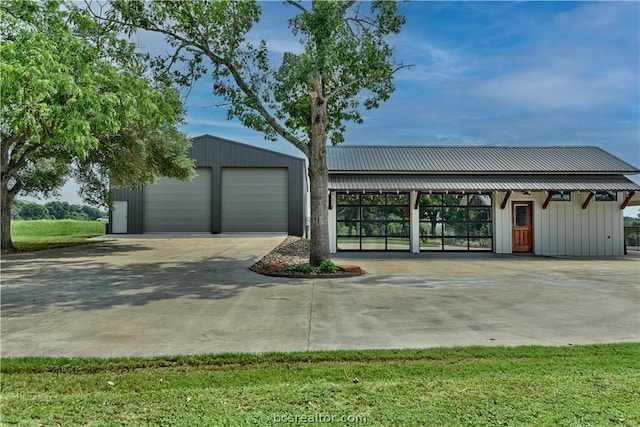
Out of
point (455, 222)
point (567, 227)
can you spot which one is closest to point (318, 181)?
point (455, 222)

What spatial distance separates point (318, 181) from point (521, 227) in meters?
10.2

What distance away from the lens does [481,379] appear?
10.8 feet

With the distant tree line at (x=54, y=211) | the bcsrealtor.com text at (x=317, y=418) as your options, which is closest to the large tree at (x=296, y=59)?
the bcsrealtor.com text at (x=317, y=418)

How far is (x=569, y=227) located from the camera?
16141 millimetres

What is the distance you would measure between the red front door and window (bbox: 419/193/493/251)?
3.18 ft

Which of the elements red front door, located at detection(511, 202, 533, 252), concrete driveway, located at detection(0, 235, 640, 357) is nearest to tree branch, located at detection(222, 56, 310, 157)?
concrete driveway, located at detection(0, 235, 640, 357)

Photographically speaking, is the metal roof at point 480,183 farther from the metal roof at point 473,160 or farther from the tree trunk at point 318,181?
the tree trunk at point 318,181

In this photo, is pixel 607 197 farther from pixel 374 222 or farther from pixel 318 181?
pixel 318 181

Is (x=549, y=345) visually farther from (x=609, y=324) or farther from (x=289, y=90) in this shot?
(x=289, y=90)

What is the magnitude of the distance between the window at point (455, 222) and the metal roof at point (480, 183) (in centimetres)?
72

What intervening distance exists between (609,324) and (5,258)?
16.6 metres

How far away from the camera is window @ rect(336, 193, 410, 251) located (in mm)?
16078

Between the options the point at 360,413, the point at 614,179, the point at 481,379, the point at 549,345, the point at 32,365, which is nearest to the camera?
the point at 360,413

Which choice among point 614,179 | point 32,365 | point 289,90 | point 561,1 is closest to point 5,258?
point 289,90
